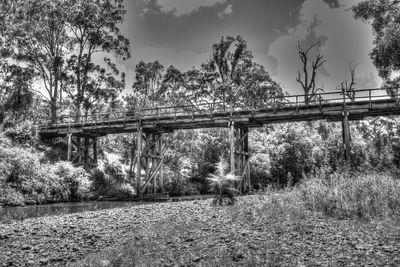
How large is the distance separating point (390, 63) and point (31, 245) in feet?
55.5

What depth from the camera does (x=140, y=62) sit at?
51844 millimetres

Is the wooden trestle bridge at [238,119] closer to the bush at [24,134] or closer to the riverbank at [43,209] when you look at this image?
the bush at [24,134]

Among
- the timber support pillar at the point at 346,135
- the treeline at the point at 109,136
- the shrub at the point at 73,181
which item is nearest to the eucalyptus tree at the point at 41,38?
the treeline at the point at 109,136

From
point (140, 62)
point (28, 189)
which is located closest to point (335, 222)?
point (28, 189)

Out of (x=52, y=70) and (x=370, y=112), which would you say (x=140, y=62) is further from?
(x=370, y=112)

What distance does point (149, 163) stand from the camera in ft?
100

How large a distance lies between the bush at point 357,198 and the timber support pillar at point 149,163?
18.6 m

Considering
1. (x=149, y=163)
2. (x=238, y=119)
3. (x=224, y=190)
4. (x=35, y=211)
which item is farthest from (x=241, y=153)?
(x=35, y=211)

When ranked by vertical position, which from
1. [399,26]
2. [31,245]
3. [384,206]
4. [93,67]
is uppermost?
[93,67]

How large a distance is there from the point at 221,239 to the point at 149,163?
2279 cm

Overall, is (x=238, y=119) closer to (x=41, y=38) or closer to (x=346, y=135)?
(x=346, y=135)

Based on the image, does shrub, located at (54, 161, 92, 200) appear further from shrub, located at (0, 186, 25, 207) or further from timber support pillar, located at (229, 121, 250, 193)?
timber support pillar, located at (229, 121, 250, 193)

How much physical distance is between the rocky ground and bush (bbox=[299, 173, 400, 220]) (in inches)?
21.6

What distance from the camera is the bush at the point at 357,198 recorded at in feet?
29.8
